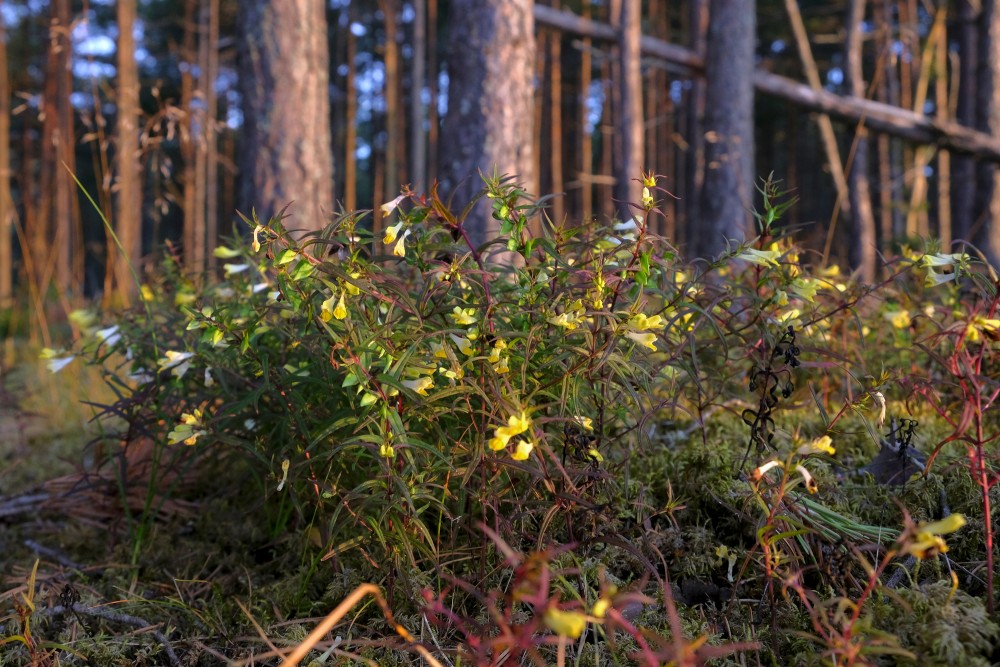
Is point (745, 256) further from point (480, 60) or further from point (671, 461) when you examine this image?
point (480, 60)

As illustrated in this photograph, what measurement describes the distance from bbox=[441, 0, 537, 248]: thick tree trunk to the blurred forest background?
0.01 meters

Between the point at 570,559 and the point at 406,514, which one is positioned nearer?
the point at 406,514

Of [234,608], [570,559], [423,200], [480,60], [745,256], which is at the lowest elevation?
[234,608]

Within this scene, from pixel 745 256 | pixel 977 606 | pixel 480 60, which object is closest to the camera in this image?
pixel 977 606

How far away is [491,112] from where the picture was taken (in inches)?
155

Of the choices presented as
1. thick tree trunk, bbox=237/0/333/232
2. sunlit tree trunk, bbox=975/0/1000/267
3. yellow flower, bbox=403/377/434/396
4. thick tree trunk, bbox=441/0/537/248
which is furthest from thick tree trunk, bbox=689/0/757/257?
yellow flower, bbox=403/377/434/396

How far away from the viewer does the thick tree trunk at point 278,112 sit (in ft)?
14.3

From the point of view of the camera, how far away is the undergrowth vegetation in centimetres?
120

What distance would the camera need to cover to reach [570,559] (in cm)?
144

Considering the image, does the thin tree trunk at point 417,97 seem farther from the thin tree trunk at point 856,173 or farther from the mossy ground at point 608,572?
the mossy ground at point 608,572

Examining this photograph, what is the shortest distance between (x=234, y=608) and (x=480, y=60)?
10.6 ft

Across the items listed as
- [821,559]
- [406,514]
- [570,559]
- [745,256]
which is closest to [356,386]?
[406,514]

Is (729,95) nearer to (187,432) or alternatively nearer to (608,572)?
(608,572)

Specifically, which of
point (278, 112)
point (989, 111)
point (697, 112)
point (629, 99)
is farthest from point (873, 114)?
point (278, 112)
